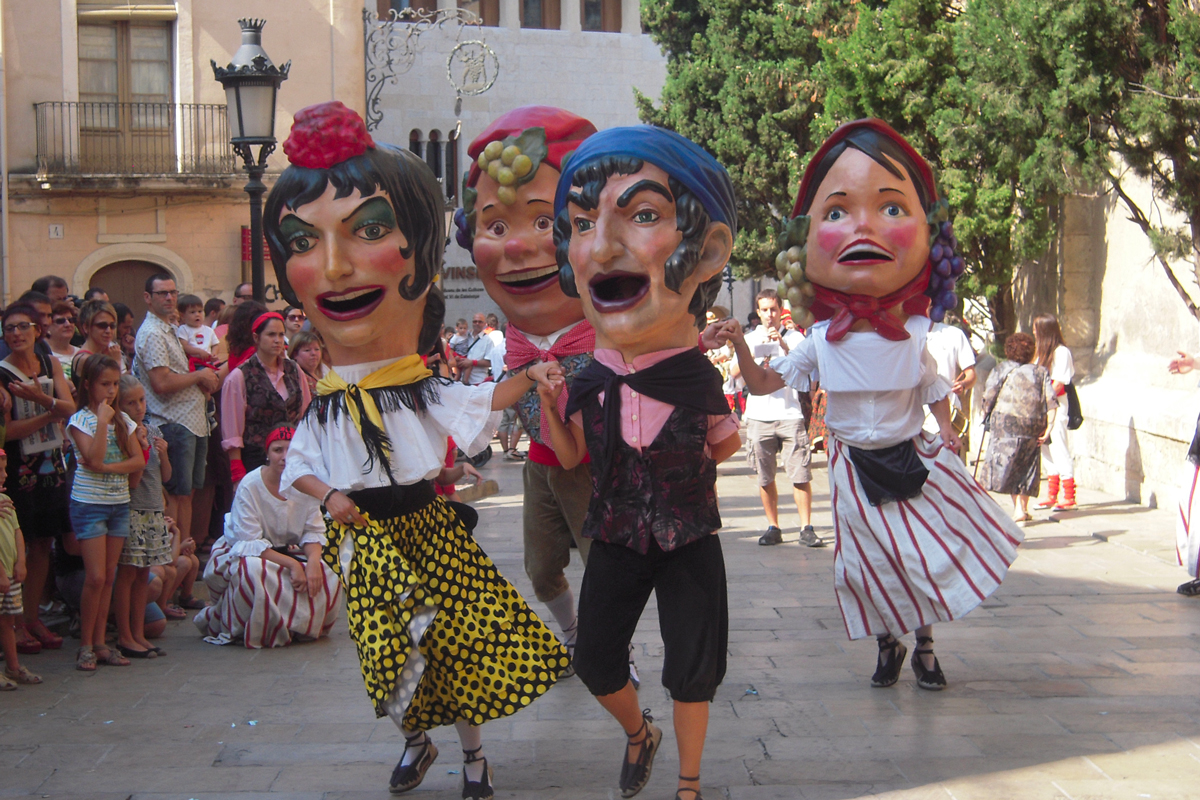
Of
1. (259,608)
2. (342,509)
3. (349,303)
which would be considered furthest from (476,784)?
(259,608)

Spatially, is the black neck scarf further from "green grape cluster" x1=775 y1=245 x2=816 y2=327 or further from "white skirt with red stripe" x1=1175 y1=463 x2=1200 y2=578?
"white skirt with red stripe" x1=1175 y1=463 x2=1200 y2=578

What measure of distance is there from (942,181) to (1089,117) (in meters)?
2.31

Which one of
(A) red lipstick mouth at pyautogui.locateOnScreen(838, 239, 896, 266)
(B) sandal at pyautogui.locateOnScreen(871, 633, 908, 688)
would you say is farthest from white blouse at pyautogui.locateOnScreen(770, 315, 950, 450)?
(B) sandal at pyautogui.locateOnScreen(871, 633, 908, 688)

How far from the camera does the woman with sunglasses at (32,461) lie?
5742mm

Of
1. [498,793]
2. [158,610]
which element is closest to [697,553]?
[498,793]

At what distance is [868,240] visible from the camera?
16.0 feet

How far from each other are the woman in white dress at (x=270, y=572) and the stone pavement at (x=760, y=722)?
12 centimetres

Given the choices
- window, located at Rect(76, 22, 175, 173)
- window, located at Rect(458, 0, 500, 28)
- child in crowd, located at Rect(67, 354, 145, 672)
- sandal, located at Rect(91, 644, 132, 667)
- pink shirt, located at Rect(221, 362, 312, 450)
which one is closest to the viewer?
child in crowd, located at Rect(67, 354, 145, 672)

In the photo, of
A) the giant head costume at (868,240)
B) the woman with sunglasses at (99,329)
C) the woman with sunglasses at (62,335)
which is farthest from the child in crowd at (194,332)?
the giant head costume at (868,240)

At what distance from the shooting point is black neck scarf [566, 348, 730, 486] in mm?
3910

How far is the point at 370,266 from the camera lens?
4.15m

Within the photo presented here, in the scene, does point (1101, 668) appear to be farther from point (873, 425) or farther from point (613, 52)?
point (613, 52)

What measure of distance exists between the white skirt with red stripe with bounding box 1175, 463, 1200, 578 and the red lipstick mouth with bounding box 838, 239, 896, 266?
9.24 ft

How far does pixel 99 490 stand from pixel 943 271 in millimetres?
3865
